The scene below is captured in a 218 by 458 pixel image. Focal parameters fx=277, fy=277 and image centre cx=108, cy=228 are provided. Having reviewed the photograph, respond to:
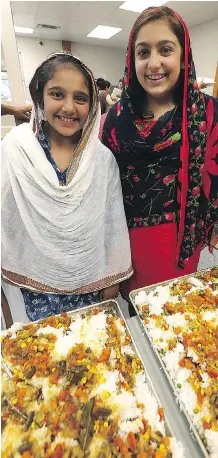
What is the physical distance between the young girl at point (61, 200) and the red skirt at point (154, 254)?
0.12 metres

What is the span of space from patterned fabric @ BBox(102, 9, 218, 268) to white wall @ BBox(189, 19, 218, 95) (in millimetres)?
6905

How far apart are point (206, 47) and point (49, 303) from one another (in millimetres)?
7950

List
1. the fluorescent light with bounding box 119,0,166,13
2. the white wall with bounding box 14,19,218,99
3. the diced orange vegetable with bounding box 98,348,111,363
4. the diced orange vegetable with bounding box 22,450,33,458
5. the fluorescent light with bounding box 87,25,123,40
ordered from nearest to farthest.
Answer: the diced orange vegetable with bounding box 22,450,33,458, the diced orange vegetable with bounding box 98,348,111,363, the fluorescent light with bounding box 119,0,166,13, the white wall with bounding box 14,19,218,99, the fluorescent light with bounding box 87,25,123,40

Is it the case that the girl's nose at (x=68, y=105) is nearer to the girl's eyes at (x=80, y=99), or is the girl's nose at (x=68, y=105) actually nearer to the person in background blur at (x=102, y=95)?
the girl's eyes at (x=80, y=99)

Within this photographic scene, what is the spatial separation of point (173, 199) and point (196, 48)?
7740mm

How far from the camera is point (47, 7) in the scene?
5496 mm

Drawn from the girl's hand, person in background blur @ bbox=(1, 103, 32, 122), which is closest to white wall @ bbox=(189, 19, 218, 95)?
person in background blur @ bbox=(1, 103, 32, 122)

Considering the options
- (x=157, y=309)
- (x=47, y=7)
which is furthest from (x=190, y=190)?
(x=47, y=7)

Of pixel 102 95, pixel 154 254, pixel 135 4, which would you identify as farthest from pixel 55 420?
pixel 135 4

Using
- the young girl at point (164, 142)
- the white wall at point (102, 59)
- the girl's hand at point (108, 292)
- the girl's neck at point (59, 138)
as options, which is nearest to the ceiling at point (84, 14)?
the white wall at point (102, 59)

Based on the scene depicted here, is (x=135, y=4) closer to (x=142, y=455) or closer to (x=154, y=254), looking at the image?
(x=154, y=254)

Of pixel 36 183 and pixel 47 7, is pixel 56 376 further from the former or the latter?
pixel 47 7

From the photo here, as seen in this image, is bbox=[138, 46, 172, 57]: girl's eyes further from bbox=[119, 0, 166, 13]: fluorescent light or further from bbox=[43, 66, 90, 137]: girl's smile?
bbox=[119, 0, 166, 13]: fluorescent light

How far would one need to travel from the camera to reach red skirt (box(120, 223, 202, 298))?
1.35 metres
